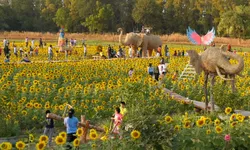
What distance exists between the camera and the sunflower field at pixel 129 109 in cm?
610

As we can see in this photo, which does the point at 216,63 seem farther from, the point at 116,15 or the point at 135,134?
the point at 116,15

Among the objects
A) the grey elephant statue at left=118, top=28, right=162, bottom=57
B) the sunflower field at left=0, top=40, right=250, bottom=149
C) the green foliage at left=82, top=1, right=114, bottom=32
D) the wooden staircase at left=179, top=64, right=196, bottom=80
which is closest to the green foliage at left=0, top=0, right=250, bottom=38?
the green foliage at left=82, top=1, right=114, bottom=32

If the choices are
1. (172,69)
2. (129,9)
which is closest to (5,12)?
(129,9)

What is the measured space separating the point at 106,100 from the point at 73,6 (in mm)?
51842

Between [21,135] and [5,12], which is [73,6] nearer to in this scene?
[5,12]

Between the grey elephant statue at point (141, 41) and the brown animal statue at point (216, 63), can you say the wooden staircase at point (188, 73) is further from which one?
the grey elephant statue at point (141, 41)

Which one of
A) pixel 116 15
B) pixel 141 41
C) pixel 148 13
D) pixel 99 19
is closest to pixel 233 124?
pixel 141 41

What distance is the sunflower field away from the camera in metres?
6.10

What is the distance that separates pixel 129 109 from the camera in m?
7.62

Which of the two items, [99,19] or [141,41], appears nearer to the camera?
[141,41]

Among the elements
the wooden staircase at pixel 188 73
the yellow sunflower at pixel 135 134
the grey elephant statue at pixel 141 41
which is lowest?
the wooden staircase at pixel 188 73

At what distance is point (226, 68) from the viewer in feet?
36.0

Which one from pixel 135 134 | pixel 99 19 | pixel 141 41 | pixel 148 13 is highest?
pixel 148 13

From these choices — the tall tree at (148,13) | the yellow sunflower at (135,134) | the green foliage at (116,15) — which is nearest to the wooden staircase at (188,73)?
the yellow sunflower at (135,134)
